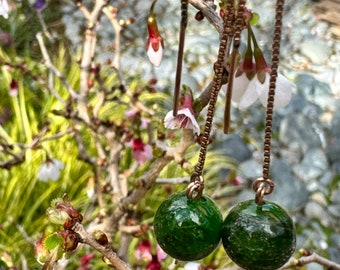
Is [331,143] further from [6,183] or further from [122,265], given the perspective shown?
[122,265]

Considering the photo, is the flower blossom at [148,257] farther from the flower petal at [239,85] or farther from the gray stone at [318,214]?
the gray stone at [318,214]

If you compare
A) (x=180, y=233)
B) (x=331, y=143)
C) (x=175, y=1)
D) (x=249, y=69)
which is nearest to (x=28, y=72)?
(x=249, y=69)

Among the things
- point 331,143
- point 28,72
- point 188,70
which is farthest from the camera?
point 188,70

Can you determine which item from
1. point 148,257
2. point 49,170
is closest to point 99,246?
point 148,257

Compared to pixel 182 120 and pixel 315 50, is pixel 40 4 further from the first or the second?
pixel 182 120

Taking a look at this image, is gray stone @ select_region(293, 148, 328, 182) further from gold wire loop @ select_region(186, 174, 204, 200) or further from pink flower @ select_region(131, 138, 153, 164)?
gold wire loop @ select_region(186, 174, 204, 200)

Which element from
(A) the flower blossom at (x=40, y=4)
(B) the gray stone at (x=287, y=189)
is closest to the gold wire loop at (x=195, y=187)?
(B) the gray stone at (x=287, y=189)

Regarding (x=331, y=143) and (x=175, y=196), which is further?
(x=331, y=143)
